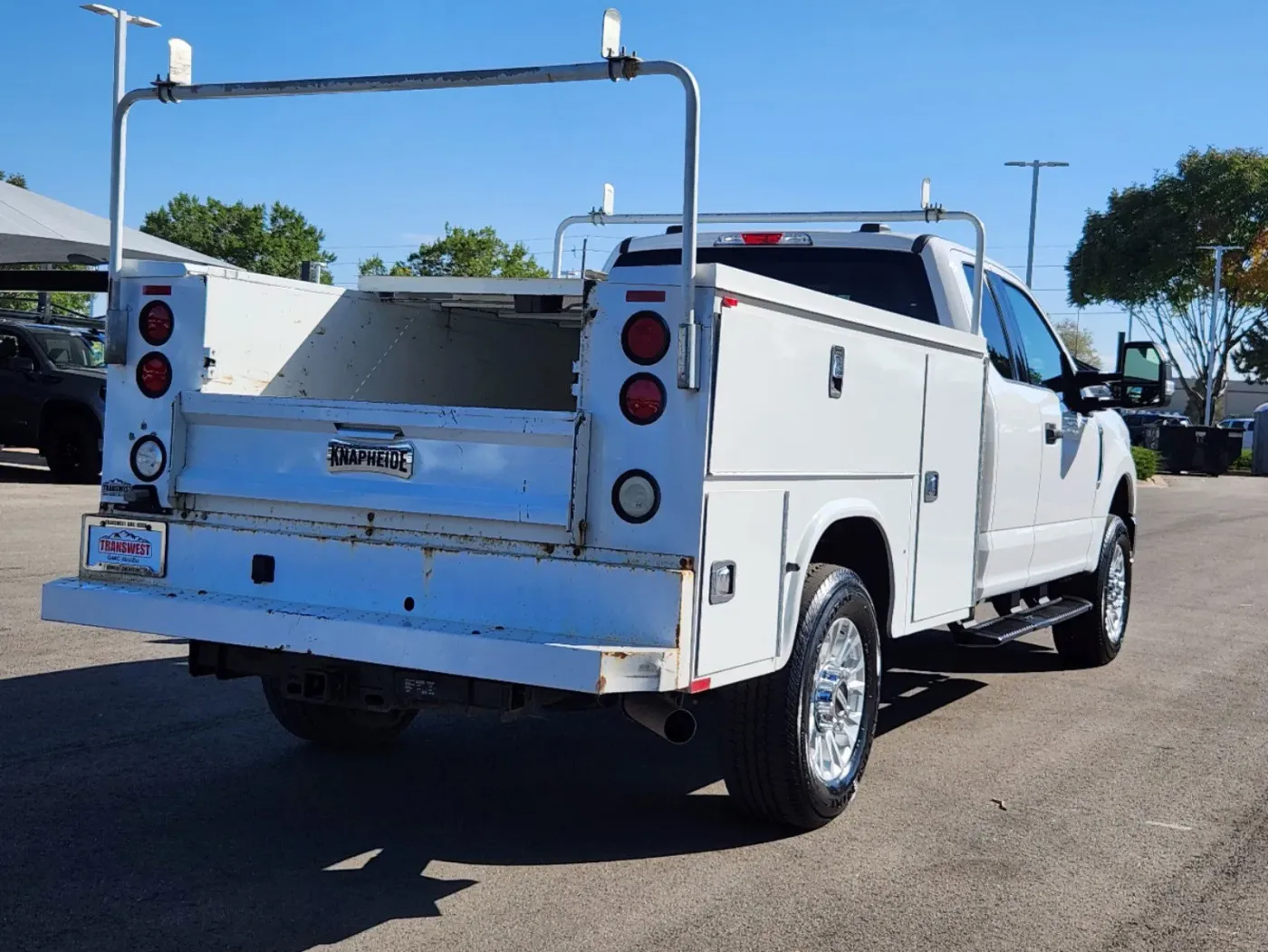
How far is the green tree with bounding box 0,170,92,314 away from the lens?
33.7 m

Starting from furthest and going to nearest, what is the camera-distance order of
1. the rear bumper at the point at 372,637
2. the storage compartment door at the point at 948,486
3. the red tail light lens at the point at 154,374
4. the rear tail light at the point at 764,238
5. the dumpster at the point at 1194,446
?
the dumpster at the point at 1194,446
the rear tail light at the point at 764,238
the storage compartment door at the point at 948,486
the red tail light lens at the point at 154,374
the rear bumper at the point at 372,637

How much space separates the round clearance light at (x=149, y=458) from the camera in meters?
4.98

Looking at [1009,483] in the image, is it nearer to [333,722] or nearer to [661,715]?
[661,715]

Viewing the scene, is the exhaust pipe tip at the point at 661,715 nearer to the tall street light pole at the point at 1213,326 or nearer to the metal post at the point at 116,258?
the metal post at the point at 116,258

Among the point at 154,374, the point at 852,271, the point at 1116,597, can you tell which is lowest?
the point at 1116,597

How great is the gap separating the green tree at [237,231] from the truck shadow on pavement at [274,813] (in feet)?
243

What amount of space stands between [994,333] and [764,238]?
119 cm

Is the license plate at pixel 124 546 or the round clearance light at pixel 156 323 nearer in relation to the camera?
the license plate at pixel 124 546

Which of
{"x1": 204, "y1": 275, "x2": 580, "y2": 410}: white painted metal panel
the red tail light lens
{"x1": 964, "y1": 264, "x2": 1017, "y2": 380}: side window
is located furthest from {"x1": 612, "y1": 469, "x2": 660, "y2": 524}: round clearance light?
{"x1": 964, "y1": 264, "x2": 1017, "y2": 380}: side window

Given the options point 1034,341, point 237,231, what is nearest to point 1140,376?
point 1034,341

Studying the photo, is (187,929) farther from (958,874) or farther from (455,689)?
(958,874)

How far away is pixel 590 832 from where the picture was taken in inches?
201

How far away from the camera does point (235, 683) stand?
7.21 meters

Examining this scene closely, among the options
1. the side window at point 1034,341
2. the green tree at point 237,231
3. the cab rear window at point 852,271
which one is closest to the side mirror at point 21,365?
the cab rear window at point 852,271
